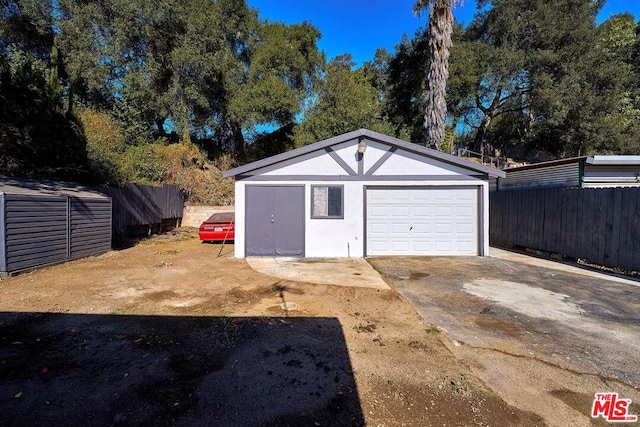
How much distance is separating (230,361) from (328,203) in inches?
237

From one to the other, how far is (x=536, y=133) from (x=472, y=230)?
1901 centimetres

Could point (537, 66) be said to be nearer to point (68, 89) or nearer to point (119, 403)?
point (119, 403)

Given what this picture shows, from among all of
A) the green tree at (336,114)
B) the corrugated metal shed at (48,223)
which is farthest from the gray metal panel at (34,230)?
the green tree at (336,114)

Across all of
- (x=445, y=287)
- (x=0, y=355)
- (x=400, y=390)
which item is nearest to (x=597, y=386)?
(x=400, y=390)

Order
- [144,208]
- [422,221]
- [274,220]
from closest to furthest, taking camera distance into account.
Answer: [274,220], [422,221], [144,208]

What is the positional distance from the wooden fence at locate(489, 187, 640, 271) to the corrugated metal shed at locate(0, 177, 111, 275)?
1223 centimetres

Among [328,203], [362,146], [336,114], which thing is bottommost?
[328,203]

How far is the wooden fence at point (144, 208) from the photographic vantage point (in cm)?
1071

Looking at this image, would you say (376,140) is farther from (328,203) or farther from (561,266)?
(561,266)

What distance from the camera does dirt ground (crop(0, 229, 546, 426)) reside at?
2.30 metres

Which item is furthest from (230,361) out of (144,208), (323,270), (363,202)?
(144,208)

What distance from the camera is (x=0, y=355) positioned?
3.12 meters

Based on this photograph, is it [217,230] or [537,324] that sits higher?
[217,230]

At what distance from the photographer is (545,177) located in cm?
948
